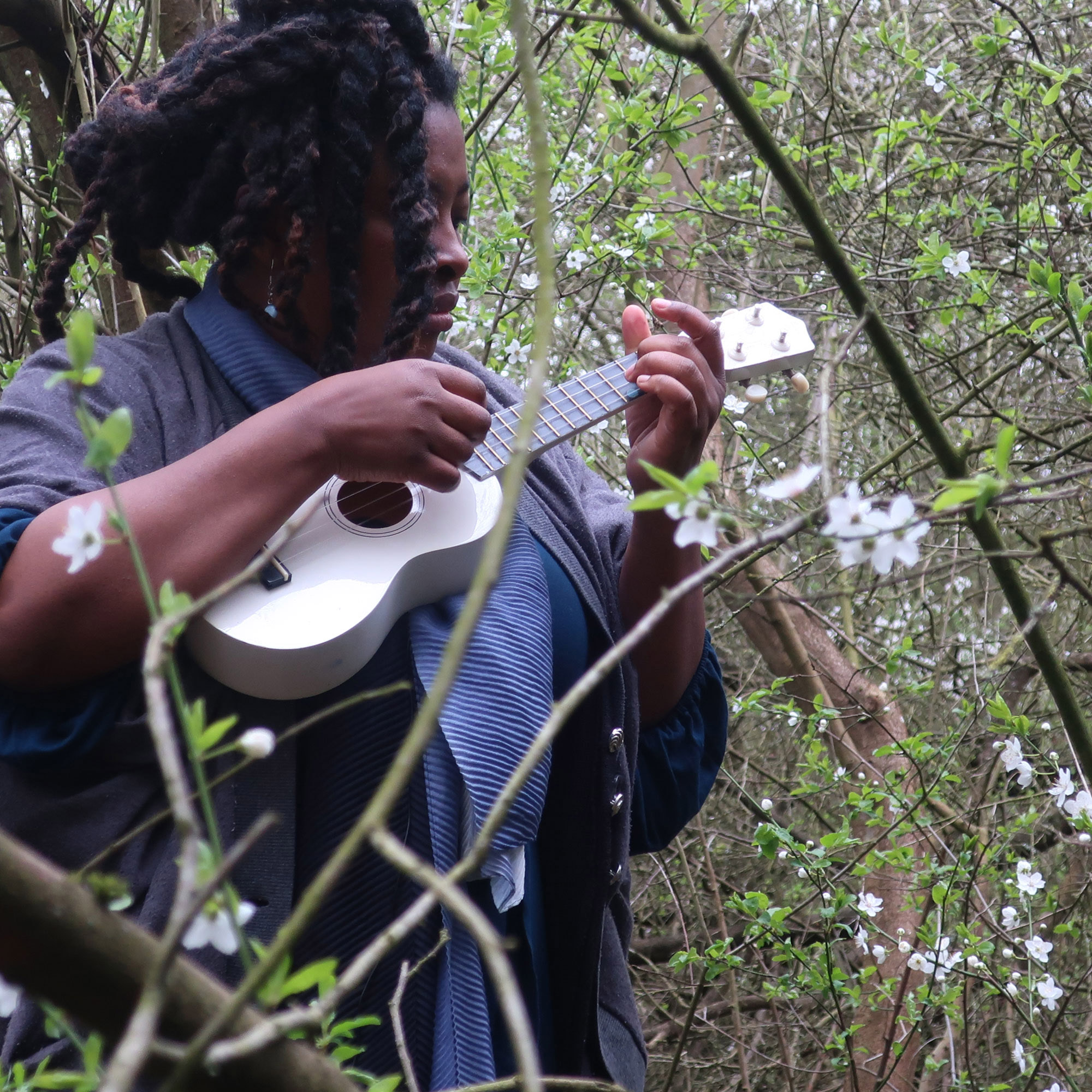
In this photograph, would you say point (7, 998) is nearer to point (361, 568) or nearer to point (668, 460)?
point (361, 568)

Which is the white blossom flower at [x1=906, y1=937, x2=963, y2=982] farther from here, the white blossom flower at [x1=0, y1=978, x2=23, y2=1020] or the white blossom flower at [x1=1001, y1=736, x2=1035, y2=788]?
the white blossom flower at [x1=0, y1=978, x2=23, y2=1020]

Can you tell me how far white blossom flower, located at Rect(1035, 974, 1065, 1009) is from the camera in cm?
226

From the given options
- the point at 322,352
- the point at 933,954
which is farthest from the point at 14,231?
the point at 933,954

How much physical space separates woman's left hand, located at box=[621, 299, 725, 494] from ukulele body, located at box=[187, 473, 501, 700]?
203 mm

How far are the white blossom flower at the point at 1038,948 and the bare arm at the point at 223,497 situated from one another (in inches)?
57.1

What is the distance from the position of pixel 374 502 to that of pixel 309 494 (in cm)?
26

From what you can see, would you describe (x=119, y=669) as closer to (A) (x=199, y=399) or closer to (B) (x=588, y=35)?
(A) (x=199, y=399)

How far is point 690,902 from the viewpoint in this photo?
13.7 ft

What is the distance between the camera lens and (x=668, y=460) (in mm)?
1628

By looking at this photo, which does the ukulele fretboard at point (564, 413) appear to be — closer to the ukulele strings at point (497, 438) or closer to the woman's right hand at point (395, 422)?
the ukulele strings at point (497, 438)

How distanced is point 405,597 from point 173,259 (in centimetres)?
101

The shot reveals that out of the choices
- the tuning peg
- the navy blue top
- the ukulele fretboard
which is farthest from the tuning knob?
the navy blue top

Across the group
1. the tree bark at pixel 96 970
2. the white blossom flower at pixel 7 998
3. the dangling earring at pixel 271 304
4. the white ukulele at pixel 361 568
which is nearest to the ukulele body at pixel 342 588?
the white ukulele at pixel 361 568

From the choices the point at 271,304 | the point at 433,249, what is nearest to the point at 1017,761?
the point at 433,249
